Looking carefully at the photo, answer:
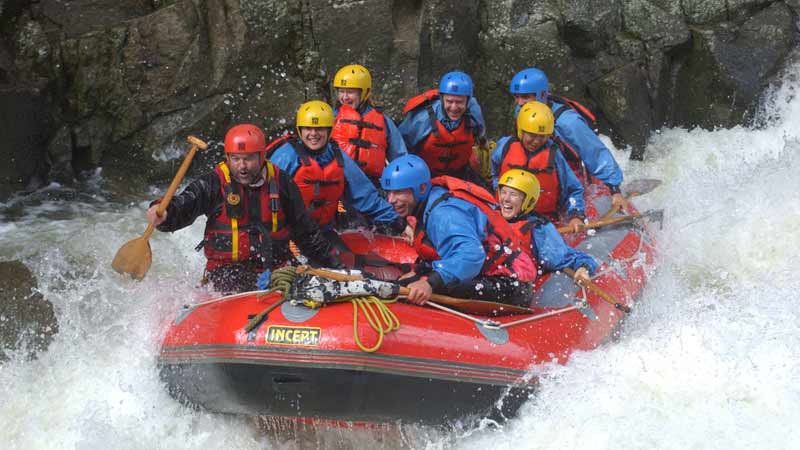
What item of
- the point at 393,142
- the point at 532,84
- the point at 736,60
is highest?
the point at 736,60

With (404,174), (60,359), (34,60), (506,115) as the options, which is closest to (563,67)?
(506,115)

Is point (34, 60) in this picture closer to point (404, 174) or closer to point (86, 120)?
point (86, 120)

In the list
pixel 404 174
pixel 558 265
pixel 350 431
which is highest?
pixel 404 174

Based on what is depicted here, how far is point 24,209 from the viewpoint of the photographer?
7.30 metres

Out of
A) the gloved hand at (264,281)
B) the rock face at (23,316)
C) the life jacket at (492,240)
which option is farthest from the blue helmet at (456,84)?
the rock face at (23,316)

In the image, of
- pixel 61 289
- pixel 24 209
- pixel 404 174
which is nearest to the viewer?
pixel 404 174

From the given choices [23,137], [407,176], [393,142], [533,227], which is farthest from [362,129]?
[23,137]

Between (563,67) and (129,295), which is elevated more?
(563,67)

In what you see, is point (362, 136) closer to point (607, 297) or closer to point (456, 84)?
point (456, 84)

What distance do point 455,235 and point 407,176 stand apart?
0.47 m

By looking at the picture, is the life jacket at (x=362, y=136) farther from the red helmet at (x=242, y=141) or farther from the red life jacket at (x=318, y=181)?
the red helmet at (x=242, y=141)

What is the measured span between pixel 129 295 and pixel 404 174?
78.6 inches

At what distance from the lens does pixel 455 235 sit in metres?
4.48

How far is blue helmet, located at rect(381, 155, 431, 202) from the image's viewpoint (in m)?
4.72
